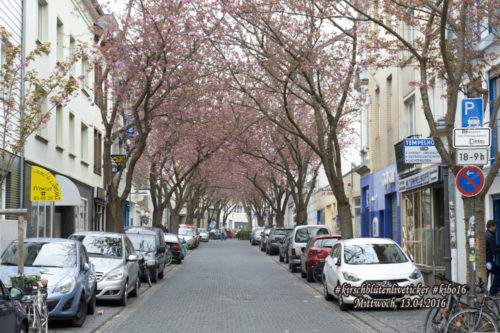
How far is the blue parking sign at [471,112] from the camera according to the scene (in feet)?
32.9

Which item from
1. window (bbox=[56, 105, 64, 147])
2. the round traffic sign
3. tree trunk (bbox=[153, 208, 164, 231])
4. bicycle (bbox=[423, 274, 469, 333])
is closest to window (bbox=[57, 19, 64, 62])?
window (bbox=[56, 105, 64, 147])

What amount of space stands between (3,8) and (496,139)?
13.0 metres

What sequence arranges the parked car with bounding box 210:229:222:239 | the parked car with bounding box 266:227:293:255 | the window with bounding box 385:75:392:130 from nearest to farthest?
the window with bounding box 385:75:392:130 → the parked car with bounding box 266:227:293:255 → the parked car with bounding box 210:229:222:239

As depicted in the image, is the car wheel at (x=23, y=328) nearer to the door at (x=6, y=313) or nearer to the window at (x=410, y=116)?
the door at (x=6, y=313)

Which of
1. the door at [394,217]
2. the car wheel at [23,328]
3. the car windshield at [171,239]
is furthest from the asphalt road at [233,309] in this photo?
the car windshield at [171,239]

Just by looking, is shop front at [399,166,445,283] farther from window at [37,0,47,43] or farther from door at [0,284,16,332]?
door at [0,284,16,332]

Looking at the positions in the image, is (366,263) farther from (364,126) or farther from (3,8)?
(364,126)

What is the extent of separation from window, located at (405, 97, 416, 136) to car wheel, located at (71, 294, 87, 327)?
15366 millimetres

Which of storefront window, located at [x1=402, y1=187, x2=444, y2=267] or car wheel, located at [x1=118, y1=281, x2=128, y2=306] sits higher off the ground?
storefront window, located at [x1=402, y1=187, x2=444, y2=267]

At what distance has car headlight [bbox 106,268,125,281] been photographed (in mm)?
15648

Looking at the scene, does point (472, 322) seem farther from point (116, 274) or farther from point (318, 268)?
point (318, 268)

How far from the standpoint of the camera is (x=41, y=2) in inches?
949

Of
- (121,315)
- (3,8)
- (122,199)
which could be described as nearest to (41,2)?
(3,8)

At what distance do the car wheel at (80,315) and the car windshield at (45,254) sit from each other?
2.63 feet
